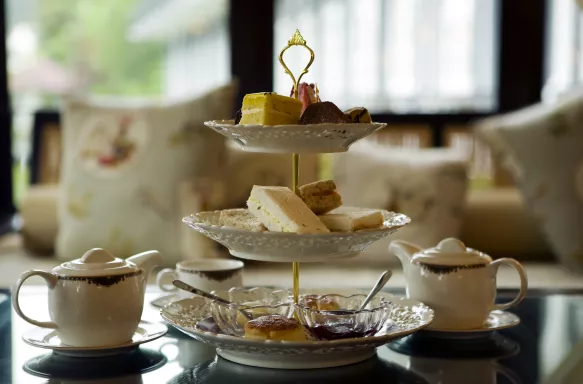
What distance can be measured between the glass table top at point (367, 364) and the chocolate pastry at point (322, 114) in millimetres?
323

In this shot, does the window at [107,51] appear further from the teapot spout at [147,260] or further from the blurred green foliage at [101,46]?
the teapot spout at [147,260]

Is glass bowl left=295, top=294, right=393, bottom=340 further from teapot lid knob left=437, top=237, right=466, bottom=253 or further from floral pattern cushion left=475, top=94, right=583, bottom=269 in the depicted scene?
floral pattern cushion left=475, top=94, right=583, bottom=269

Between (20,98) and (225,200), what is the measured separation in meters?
1.30

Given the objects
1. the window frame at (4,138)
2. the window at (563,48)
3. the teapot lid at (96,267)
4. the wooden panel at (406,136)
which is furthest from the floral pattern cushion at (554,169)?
the window frame at (4,138)

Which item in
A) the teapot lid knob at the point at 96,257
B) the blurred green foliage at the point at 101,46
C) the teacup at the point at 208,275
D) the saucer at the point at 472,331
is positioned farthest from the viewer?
the blurred green foliage at the point at 101,46

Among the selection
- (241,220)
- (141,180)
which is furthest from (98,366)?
(141,180)

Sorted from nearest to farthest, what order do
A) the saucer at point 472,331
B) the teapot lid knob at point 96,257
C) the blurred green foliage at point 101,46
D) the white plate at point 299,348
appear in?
the white plate at point 299,348, the teapot lid knob at point 96,257, the saucer at point 472,331, the blurred green foliage at point 101,46

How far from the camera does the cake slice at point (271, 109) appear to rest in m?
1.14

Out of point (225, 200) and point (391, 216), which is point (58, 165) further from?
point (391, 216)

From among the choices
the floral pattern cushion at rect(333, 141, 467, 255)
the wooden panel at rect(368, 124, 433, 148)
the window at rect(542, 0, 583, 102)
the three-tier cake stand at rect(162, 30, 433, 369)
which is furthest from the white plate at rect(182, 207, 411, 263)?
the window at rect(542, 0, 583, 102)

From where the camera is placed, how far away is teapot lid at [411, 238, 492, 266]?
1316 millimetres

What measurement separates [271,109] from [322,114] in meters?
0.07

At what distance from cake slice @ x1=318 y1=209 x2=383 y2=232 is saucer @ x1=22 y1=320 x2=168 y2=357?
0.31 meters

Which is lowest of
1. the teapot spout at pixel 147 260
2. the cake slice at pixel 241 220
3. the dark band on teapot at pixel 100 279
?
the dark band on teapot at pixel 100 279
